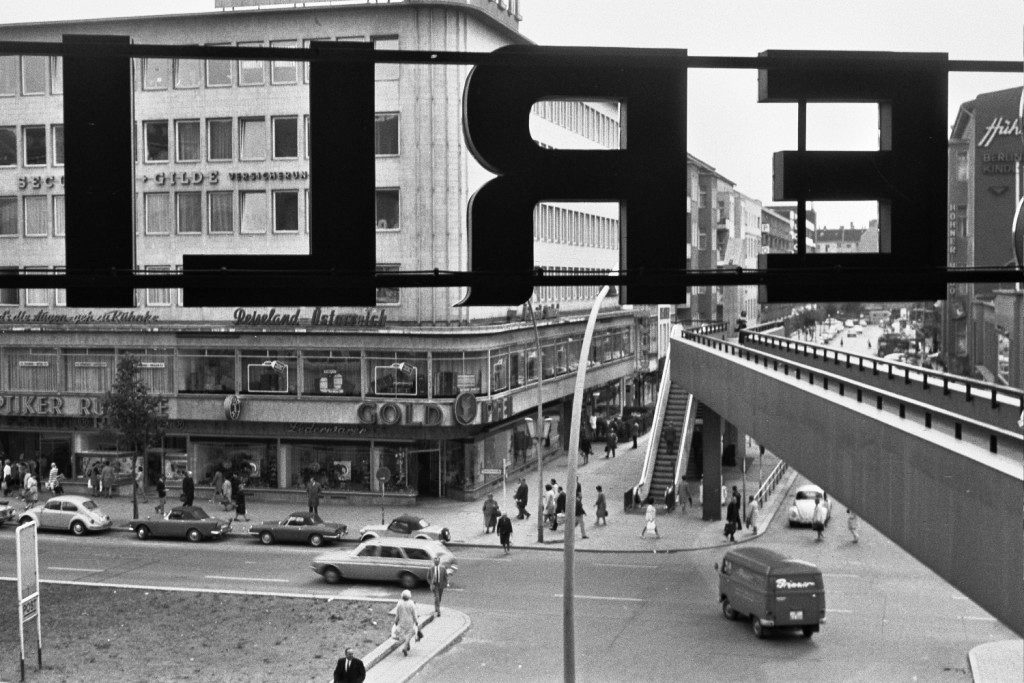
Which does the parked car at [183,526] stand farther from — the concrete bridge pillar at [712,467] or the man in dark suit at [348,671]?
the man in dark suit at [348,671]

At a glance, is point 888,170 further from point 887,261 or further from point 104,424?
point 104,424

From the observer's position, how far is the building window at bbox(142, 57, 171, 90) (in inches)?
1926

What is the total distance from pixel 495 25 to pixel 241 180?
1182cm

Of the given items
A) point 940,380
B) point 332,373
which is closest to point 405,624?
point 940,380

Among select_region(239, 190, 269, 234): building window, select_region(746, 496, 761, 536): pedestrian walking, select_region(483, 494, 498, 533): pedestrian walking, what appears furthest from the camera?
select_region(239, 190, 269, 234): building window

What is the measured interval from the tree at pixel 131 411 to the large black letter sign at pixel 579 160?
3860cm

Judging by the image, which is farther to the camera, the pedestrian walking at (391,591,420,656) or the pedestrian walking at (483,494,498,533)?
the pedestrian walking at (483,494,498,533)

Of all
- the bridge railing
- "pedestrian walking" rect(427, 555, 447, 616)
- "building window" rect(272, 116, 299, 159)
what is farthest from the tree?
the bridge railing

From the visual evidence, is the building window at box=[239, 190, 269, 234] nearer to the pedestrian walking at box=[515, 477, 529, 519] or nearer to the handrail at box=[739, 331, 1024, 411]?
the pedestrian walking at box=[515, 477, 529, 519]

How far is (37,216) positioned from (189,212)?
255 inches

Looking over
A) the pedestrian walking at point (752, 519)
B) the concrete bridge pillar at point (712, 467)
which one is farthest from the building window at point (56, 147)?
the pedestrian walking at point (752, 519)

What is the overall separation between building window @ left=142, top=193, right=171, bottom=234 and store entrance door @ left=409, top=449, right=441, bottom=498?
13020 millimetres

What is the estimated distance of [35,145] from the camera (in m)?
50.4

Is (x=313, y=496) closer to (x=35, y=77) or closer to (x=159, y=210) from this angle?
(x=159, y=210)
